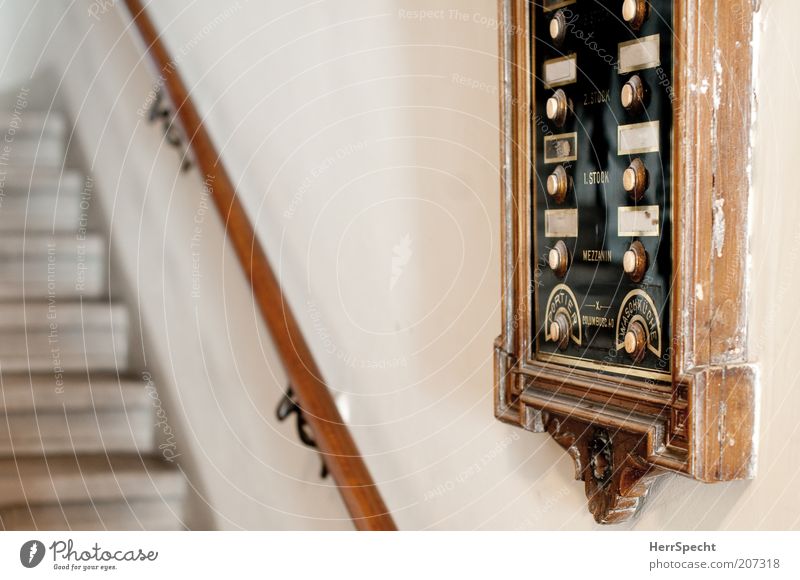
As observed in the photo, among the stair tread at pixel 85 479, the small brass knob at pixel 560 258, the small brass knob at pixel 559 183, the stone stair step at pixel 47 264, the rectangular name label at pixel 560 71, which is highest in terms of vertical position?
the rectangular name label at pixel 560 71

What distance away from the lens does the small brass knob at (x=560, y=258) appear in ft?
2.01

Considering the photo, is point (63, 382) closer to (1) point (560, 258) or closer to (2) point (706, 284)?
(1) point (560, 258)

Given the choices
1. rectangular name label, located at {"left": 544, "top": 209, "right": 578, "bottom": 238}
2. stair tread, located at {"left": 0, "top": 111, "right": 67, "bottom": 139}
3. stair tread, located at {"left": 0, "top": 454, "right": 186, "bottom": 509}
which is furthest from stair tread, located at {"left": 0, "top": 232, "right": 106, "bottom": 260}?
rectangular name label, located at {"left": 544, "top": 209, "right": 578, "bottom": 238}

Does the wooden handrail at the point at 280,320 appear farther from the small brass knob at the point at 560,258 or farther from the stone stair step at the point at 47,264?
the small brass knob at the point at 560,258

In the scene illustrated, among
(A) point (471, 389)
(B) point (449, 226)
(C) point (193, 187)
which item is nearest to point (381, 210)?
(B) point (449, 226)

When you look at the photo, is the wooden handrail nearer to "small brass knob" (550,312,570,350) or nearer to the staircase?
the staircase

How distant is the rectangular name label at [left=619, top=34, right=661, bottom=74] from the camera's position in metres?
0.53

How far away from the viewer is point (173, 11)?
102 cm

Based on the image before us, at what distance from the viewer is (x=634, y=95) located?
54 centimetres

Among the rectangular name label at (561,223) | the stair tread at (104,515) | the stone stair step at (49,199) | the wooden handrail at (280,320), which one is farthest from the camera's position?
the stone stair step at (49,199)

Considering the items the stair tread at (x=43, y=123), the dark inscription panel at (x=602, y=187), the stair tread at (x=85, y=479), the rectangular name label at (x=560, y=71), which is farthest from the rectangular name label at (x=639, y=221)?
the stair tread at (x=43, y=123)

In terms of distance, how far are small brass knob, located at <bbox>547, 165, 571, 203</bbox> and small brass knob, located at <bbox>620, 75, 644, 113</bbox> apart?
0.24 ft

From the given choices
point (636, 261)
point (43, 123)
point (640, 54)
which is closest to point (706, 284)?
point (636, 261)
